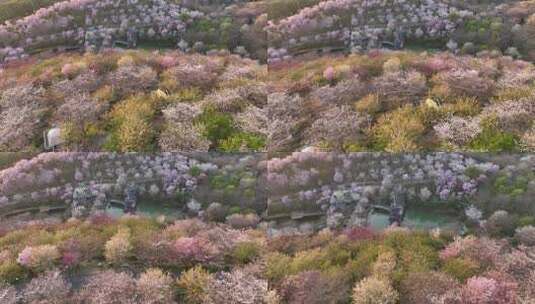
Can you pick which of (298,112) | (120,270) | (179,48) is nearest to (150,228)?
(120,270)

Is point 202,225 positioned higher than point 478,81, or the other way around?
point 478,81

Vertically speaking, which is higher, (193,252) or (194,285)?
(193,252)

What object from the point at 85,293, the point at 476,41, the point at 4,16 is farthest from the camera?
the point at 4,16

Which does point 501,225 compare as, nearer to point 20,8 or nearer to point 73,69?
point 73,69

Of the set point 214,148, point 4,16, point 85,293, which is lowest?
point 85,293

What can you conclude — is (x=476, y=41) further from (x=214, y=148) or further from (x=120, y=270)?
(x=120, y=270)

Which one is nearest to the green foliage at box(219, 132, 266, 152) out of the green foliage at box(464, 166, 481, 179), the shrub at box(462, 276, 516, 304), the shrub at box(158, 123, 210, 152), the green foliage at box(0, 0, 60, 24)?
the shrub at box(158, 123, 210, 152)

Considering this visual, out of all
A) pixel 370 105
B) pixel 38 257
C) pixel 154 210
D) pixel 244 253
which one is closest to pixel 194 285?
pixel 244 253

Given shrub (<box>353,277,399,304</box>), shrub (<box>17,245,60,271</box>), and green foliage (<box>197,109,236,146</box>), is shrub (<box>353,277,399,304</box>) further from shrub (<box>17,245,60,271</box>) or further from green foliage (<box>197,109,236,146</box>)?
shrub (<box>17,245,60,271</box>)
